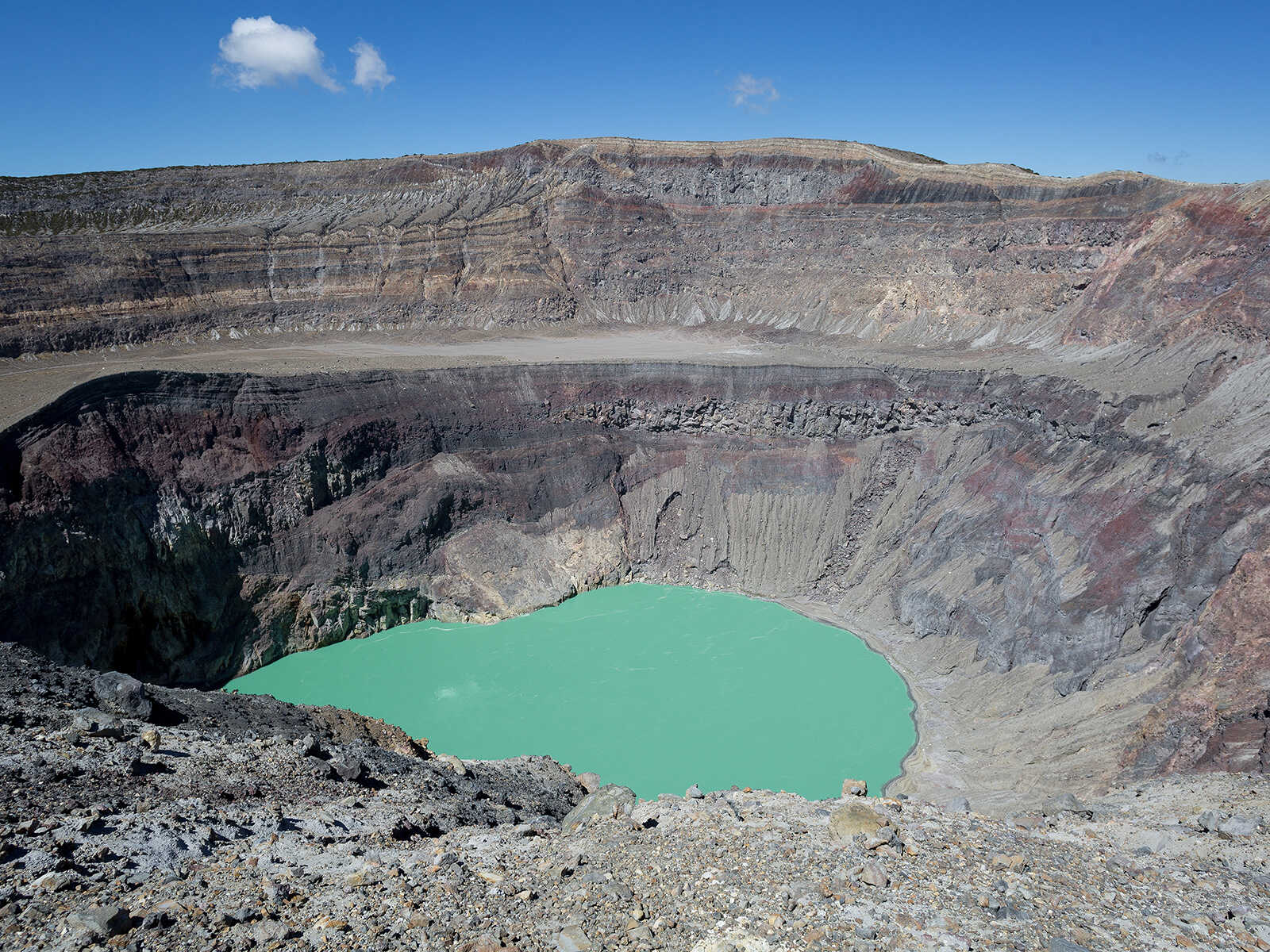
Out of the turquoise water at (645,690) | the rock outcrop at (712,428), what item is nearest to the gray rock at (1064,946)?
the rock outcrop at (712,428)

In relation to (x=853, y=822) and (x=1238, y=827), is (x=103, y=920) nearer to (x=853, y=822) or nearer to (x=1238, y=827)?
(x=853, y=822)

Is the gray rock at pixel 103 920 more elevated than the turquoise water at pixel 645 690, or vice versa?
the gray rock at pixel 103 920

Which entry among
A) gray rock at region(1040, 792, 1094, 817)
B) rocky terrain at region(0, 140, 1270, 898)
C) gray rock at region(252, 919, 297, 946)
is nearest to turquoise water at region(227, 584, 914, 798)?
rocky terrain at region(0, 140, 1270, 898)

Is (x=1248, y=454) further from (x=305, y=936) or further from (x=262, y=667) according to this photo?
(x=262, y=667)

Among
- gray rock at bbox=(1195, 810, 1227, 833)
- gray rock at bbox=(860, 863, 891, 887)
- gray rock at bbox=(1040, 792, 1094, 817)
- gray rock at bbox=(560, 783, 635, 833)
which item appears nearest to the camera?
gray rock at bbox=(860, 863, 891, 887)

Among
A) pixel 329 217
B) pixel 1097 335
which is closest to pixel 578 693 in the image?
pixel 1097 335

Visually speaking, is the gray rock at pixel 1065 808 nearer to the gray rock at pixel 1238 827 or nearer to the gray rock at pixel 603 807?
the gray rock at pixel 1238 827

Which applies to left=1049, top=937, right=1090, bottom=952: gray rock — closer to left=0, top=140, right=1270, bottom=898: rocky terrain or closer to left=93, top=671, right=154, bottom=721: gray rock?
left=0, top=140, right=1270, bottom=898: rocky terrain
